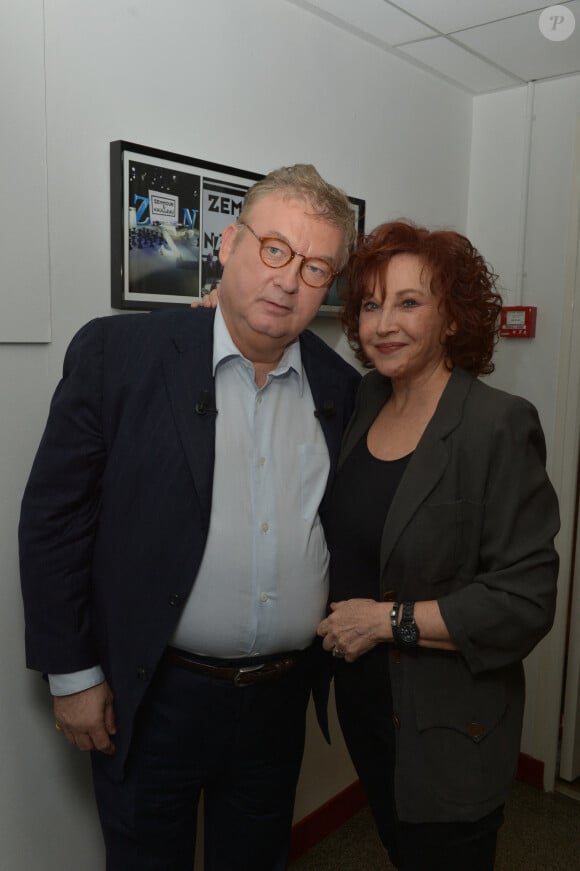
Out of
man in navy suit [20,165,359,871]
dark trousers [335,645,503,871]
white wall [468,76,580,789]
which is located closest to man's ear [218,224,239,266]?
man in navy suit [20,165,359,871]

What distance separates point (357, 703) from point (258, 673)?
246 mm

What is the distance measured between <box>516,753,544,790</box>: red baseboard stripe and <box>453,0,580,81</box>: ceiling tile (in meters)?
2.64

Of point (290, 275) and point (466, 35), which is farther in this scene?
point (466, 35)

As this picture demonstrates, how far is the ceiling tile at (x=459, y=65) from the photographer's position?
8.14 feet

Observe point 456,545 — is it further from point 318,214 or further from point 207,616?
point 318,214

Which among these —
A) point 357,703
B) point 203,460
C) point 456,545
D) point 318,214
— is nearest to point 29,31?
point 318,214

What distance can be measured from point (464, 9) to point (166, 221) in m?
1.12

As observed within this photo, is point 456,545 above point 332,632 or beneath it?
above

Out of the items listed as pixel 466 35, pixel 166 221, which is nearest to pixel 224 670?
pixel 166 221

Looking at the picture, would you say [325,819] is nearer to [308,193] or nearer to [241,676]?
[241,676]

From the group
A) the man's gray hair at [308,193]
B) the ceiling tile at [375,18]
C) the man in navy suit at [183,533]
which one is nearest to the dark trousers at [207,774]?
the man in navy suit at [183,533]

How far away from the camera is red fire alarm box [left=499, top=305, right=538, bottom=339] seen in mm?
2875

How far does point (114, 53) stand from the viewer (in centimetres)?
171

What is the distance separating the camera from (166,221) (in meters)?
1.83
